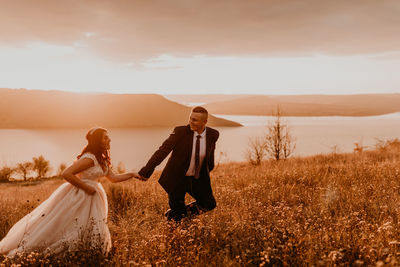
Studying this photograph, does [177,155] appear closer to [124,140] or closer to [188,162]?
[188,162]

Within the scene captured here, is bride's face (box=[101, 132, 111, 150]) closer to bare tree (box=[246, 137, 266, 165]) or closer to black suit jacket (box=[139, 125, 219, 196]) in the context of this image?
black suit jacket (box=[139, 125, 219, 196])

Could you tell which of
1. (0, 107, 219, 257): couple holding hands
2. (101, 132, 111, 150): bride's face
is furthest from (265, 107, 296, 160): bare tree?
(101, 132, 111, 150): bride's face

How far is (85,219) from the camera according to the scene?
14.2 feet

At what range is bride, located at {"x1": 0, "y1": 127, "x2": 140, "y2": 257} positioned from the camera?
4125 mm

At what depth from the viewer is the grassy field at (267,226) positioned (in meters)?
3.37

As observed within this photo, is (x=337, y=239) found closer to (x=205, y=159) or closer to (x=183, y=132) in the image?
(x=205, y=159)

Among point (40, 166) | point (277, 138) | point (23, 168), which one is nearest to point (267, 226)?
point (277, 138)

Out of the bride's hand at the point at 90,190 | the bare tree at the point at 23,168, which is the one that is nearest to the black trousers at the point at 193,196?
the bride's hand at the point at 90,190

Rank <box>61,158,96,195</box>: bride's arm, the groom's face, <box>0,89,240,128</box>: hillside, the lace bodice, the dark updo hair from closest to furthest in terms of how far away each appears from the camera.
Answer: <box>61,158,96,195</box>: bride's arm < the lace bodice < the dark updo hair < the groom's face < <box>0,89,240,128</box>: hillside

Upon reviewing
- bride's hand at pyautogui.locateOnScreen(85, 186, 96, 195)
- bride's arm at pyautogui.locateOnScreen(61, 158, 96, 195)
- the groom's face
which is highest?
the groom's face

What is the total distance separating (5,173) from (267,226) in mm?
42743

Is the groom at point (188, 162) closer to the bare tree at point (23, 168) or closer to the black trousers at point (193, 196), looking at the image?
the black trousers at point (193, 196)

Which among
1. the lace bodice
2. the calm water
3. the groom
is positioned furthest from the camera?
the calm water

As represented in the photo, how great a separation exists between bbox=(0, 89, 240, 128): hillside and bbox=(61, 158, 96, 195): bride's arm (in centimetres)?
14353
